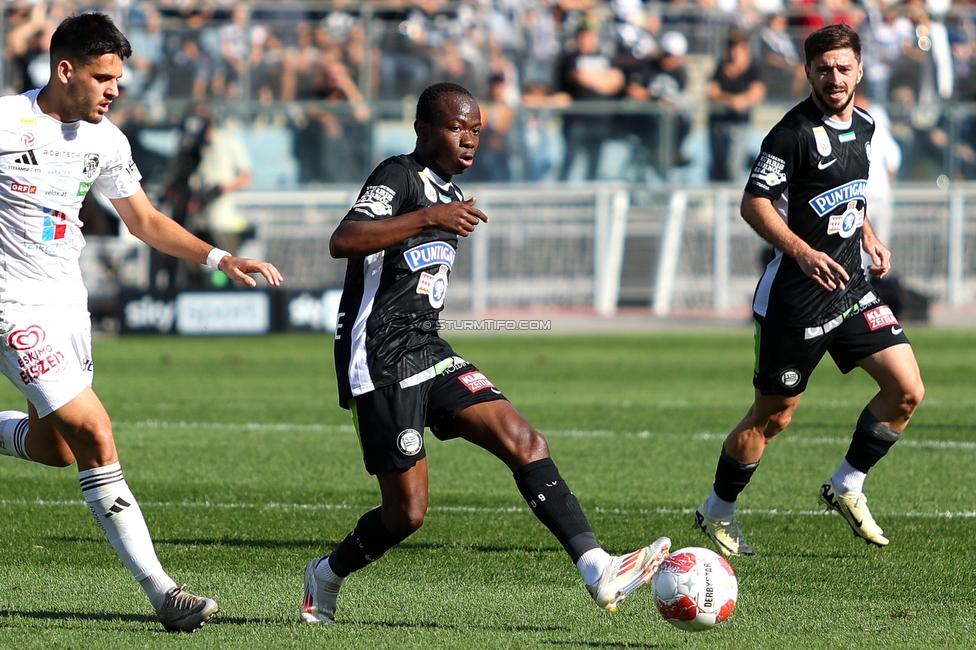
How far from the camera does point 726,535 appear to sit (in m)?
6.67

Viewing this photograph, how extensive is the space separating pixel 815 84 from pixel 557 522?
2.67 metres

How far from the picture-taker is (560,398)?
12.9 metres

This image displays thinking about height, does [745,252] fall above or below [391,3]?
below

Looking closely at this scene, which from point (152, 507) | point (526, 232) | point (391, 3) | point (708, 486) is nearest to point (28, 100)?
point (152, 507)

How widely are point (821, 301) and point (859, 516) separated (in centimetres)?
101

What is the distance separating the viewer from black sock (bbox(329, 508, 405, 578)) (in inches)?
210

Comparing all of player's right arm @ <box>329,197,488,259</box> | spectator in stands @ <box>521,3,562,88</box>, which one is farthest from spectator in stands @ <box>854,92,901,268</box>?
player's right arm @ <box>329,197,488,259</box>

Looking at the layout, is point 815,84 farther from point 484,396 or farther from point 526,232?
point 526,232

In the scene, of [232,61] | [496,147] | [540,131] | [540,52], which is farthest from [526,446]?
[540,52]

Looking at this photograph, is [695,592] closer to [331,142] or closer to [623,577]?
[623,577]

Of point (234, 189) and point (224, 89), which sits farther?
point (224, 89)

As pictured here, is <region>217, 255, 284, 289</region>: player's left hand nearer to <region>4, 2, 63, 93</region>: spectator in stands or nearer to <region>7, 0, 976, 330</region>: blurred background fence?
<region>7, 0, 976, 330</region>: blurred background fence

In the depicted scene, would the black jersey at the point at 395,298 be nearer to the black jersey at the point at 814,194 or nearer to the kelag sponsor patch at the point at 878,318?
the black jersey at the point at 814,194

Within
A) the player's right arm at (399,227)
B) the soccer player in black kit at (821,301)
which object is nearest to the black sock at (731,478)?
the soccer player in black kit at (821,301)
